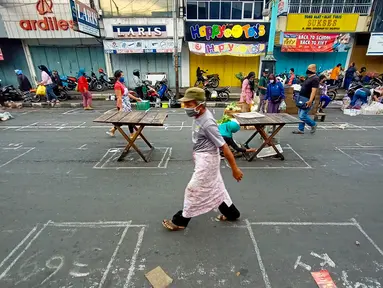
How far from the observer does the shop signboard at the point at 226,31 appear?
43.4ft

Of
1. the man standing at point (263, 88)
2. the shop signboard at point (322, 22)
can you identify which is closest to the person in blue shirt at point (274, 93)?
the man standing at point (263, 88)

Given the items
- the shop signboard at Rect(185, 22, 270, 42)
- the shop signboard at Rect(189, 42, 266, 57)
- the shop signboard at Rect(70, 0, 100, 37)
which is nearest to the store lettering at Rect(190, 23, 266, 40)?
the shop signboard at Rect(185, 22, 270, 42)

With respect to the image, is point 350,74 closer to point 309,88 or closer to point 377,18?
point 377,18

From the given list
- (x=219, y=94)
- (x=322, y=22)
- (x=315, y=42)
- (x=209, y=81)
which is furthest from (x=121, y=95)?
(x=322, y=22)

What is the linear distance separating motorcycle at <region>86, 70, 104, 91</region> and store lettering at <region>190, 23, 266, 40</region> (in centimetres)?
639

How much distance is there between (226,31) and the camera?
13.3 meters

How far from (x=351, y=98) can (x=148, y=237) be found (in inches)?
439

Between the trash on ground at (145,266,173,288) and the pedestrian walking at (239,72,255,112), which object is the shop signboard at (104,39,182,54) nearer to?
the pedestrian walking at (239,72,255,112)

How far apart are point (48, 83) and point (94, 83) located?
3335mm

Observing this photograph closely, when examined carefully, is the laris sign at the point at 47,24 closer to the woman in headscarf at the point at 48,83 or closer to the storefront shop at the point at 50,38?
the storefront shop at the point at 50,38

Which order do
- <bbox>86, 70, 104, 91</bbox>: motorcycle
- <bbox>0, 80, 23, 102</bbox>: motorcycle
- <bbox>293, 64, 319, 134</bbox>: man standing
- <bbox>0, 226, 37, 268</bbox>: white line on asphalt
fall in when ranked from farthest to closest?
<bbox>86, 70, 104, 91</bbox>: motorcycle < <bbox>0, 80, 23, 102</bbox>: motorcycle < <bbox>293, 64, 319, 134</bbox>: man standing < <bbox>0, 226, 37, 268</bbox>: white line on asphalt

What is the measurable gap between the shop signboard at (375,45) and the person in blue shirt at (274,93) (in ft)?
37.6

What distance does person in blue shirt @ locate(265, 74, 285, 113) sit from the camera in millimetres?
6402

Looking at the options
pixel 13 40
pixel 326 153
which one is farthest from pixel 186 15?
pixel 326 153
